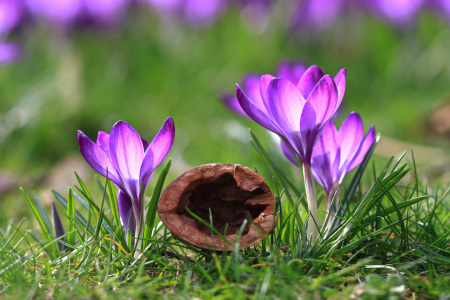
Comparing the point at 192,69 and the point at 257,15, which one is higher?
the point at 257,15

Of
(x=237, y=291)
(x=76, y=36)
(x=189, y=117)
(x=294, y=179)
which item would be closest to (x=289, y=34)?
(x=189, y=117)

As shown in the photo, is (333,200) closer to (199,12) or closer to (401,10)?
(401,10)

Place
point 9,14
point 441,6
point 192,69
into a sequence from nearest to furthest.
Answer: point 9,14 → point 192,69 → point 441,6

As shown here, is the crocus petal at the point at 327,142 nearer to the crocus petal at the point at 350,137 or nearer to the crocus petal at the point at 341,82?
the crocus petal at the point at 350,137

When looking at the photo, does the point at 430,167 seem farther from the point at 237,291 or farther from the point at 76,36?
the point at 76,36

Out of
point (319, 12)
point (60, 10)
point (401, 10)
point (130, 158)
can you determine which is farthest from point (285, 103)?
point (319, 12)

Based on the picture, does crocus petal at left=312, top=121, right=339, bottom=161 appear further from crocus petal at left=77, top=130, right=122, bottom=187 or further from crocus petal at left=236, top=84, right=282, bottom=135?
crocus petal at left=77, top=130, right=122, bottom=187

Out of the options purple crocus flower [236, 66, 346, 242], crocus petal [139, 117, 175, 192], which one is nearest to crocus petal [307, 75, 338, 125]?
purple crocus flower [236, 66, 346, 242]
